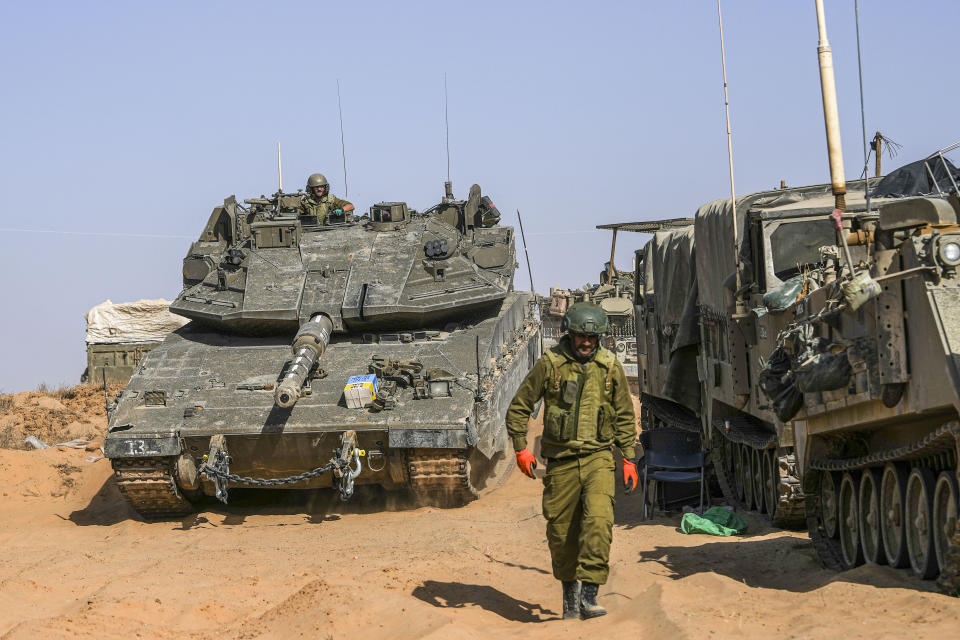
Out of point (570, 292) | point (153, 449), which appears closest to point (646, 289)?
point (153, 449)

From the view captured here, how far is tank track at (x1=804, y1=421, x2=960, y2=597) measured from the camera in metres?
5.70

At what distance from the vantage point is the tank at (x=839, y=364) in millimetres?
5918

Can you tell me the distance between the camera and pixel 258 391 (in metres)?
12.3

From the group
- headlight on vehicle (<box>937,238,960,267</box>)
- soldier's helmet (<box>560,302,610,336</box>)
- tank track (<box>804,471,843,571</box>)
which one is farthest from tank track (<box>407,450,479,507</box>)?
headlight on vehicle (<box>937,238,960,267</box>)

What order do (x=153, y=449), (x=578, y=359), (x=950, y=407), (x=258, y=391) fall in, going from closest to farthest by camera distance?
(x=950, y=407) → (x=578, y=359) → (x=153, y=449) → (x=258, y=391)

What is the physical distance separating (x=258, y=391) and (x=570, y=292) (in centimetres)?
2495

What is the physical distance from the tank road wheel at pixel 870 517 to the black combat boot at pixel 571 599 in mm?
1922

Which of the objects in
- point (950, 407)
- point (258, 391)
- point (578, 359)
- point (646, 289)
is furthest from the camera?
point (646, 289)

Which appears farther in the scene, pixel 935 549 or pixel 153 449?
pixel 153 449

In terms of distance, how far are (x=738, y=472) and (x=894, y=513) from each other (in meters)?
4.95

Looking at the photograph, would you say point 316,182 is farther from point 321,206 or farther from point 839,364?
point 839,364

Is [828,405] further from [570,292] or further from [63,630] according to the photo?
[570,292]

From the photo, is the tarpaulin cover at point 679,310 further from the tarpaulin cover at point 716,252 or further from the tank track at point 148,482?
the tank track at point 148,482

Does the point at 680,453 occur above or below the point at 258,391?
Answer: below
